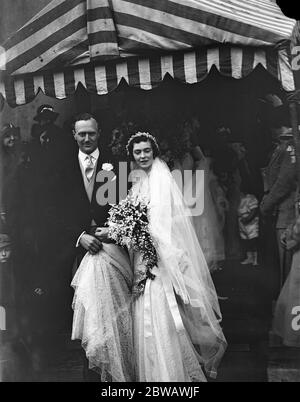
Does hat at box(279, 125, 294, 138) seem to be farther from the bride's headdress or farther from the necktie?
the necktie

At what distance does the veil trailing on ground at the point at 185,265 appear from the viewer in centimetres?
780

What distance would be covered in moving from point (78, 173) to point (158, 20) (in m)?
1.47

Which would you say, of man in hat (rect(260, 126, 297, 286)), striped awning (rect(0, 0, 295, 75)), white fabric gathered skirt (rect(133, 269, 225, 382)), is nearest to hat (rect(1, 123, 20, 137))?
striped awning (rect(0, 0, 295, 75))

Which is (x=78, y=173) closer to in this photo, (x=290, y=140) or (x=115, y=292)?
(x=115, y=292)

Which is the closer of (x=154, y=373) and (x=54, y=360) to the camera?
(x=154, y=373)

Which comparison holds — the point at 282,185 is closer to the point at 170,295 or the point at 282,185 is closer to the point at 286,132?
the point at 286,132

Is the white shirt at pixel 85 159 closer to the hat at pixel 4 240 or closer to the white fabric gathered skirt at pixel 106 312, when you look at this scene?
the white fabric gathered skirt at pixel 106 312

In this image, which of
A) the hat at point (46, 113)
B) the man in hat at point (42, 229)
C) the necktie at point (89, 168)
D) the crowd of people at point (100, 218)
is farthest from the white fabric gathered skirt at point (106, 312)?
the hat at point (46, 113)

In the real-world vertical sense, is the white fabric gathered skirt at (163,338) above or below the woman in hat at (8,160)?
below

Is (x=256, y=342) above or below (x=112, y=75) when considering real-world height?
below

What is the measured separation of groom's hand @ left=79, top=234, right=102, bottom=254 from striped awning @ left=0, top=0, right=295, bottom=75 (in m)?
1.47

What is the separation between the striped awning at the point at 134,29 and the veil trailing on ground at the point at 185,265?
1.04 meters

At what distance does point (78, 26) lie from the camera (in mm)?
8016

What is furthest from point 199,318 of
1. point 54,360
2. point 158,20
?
point 158,20
